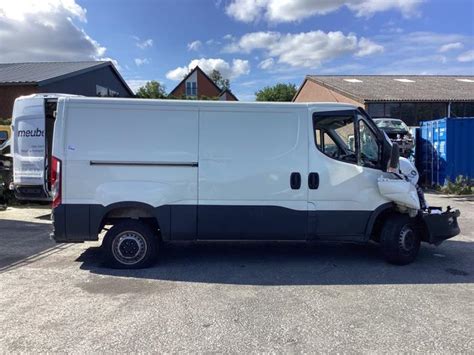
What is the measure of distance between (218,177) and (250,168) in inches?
18.0

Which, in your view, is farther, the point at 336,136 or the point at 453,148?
the point at 453,148

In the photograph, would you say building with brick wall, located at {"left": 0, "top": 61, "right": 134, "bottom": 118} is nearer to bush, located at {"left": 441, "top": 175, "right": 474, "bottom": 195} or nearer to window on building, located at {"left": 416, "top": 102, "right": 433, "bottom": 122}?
bush, located at {"left": 441, "top": 175, "right": 474, "bottom": 195}

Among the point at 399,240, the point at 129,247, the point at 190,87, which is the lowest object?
the point at 129,247

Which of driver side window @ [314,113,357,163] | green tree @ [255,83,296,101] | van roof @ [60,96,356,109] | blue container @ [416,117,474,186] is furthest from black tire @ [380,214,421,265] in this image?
green tree @ [255,83,296,101]

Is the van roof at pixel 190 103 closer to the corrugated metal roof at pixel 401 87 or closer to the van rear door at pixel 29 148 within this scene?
the van rear door at pixel 29 148

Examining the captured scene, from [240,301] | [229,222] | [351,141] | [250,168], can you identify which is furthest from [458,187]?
[240,301]

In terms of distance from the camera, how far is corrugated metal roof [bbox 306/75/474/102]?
30.7 m

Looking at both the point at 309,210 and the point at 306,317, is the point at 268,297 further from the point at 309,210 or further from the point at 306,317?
the point at 309,210

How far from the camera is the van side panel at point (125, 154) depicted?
6137 mm

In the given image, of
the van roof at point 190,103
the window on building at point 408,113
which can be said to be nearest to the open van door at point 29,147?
the van roof at point 190,103

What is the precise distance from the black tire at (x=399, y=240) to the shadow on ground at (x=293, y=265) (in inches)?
5.4

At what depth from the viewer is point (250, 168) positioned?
20.5 ft

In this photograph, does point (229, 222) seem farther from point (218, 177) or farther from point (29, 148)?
point (29, 148)

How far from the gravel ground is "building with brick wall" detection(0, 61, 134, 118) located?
16.2 m
